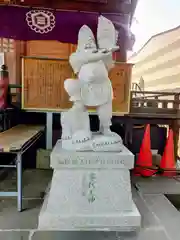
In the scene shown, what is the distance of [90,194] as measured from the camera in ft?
6.99

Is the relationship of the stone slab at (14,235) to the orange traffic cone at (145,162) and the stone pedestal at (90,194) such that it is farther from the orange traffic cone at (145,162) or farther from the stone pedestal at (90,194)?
the orange traffic cone at (145,162)

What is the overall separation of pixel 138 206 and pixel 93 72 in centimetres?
165

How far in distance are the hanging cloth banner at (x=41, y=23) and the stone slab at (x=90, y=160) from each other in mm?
2102

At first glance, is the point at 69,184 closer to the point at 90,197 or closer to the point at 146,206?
the point at 90,197

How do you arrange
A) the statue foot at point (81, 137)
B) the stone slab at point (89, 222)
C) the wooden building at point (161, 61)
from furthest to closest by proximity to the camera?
the wooden building at point (161, 61), the statue foot at point (81, 137), the stone slab at point (89, 222)

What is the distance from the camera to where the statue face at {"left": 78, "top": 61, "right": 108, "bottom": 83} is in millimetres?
2092

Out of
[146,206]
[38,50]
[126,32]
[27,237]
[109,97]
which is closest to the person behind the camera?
[27,237]

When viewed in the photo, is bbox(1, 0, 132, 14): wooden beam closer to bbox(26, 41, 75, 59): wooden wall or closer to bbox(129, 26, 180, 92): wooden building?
bbox(26, 41, 75, 59): wooden wall

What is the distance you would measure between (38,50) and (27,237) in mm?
4475

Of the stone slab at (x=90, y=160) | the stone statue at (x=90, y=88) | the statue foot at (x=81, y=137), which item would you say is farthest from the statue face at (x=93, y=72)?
the stone slab at (x=90, y=160)

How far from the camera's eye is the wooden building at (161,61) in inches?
291

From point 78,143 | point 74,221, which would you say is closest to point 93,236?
point 74,221

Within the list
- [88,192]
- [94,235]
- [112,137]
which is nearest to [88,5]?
[112,137]

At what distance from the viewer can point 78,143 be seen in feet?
7.07
